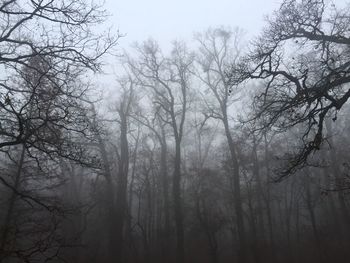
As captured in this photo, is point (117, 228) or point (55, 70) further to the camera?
point (117, 228)

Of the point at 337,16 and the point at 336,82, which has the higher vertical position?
the point at 337,16

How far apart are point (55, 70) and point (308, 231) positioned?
27061 mm

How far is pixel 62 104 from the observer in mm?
8164

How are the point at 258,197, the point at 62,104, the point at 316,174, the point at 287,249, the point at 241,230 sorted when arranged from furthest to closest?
the point at 316,174 → the point at 258,197 → the point at 287,249 → the point at 241,230 → the point at 62,104

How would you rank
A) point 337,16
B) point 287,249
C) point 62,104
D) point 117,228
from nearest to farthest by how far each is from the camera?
point 62,104, point 337,16, point 117,228, point 287,249

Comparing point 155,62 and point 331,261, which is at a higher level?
point 155,62

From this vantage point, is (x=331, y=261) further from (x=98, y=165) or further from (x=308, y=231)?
(x=98, y=165)

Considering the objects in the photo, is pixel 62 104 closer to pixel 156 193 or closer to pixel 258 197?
pixel 258 197

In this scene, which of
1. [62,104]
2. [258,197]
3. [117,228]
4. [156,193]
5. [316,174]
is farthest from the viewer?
[156,193]

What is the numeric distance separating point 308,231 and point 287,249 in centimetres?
378

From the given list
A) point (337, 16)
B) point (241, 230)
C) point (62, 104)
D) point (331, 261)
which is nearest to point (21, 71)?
point (62, 104)

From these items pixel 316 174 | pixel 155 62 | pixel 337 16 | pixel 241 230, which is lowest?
pixel 241 230

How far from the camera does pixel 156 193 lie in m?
38.7

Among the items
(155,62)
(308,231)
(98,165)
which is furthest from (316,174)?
(98,165)
